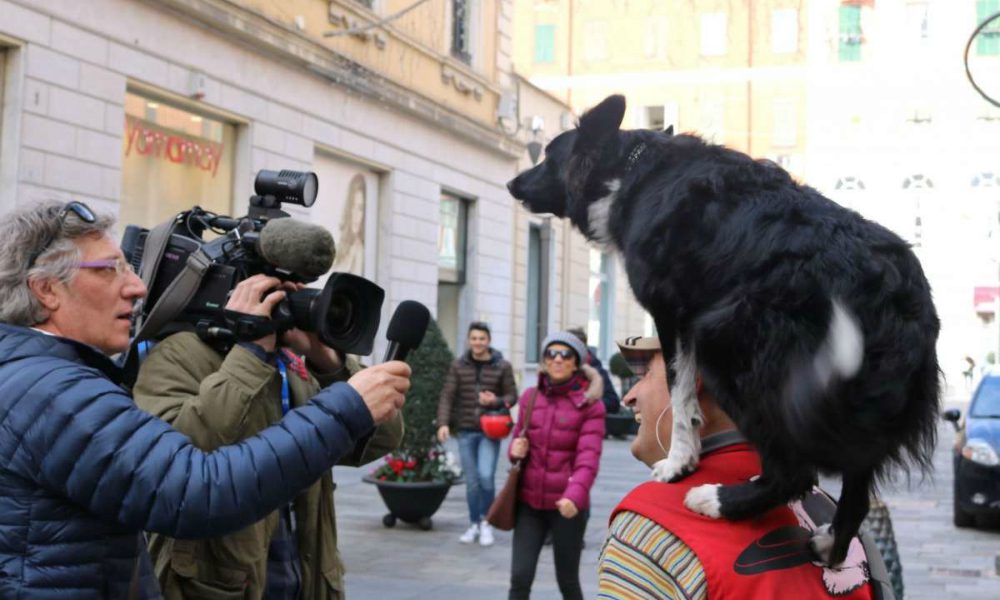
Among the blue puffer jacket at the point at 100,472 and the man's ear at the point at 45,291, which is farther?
the man's ear at the point at 45,291

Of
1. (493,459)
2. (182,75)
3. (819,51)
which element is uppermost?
(819,51)

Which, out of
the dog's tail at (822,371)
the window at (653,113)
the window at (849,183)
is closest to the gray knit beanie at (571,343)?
the dog's tail at (822,371)

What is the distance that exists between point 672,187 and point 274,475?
3.26 ft

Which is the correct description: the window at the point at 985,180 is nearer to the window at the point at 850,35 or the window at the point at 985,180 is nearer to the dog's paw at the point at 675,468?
the window at the point at 850,35

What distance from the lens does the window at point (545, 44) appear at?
1763 inches

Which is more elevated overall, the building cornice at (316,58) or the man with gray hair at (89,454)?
the building cornice at (316,58)

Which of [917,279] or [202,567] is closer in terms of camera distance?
[917,279]

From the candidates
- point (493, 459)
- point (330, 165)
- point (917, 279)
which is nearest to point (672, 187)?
point (917, 279)

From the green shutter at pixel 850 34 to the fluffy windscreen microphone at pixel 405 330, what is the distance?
144 feet

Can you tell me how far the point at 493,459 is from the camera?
10734 millimetres

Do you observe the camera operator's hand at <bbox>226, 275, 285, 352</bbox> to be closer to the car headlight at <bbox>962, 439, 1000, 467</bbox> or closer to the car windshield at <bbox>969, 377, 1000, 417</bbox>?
the car headlight at <bbox>962, 439, 1000, 467</bbox>

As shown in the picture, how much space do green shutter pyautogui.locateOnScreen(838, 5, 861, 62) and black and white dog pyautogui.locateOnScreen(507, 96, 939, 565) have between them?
145ft

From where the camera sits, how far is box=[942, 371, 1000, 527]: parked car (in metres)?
11.8

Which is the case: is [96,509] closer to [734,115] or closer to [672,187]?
[672,187]
